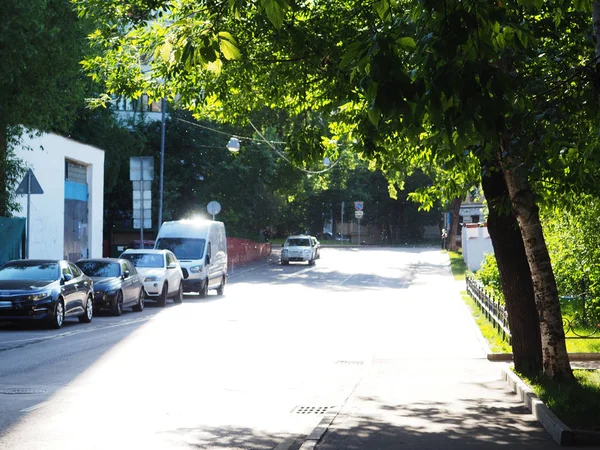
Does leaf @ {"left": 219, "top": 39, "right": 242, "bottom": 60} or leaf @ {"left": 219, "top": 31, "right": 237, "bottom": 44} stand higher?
leaf @ {"left": 219, "top": 31, "right": 237, "bottom": 44}

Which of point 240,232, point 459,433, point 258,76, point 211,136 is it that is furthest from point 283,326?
point 240,232

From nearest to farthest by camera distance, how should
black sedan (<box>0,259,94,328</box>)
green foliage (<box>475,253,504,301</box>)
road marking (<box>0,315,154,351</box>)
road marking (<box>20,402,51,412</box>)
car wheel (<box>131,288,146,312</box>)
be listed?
road marking (<box>20,402,51,412</box>)
road marking (<box>0,315,154,351</box>)
black sedan (<box>0,259,94,328</box>)
green foliage (<box>475,253,504,301</box>)
car wheel (<box>131,288,146,312</box>)

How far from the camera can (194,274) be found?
33.0m

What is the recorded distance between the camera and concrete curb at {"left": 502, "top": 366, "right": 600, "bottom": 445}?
8594 millimetres

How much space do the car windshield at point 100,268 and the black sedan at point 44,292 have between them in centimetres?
259

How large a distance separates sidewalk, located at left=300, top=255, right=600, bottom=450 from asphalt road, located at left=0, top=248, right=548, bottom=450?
195 mm

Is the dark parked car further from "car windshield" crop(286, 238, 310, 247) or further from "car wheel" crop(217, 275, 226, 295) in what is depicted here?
"car windshield" crop(286, 238, 310, 247)

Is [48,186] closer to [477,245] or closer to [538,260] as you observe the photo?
[477,245]

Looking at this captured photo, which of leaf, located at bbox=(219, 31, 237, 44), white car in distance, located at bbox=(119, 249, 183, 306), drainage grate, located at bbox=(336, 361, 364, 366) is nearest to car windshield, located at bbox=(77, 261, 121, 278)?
white car in distance, located at bbox=(119, 249, 183, 306)

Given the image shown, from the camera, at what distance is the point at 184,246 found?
112 feet

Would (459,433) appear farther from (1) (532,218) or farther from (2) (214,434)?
(1) (532,218)

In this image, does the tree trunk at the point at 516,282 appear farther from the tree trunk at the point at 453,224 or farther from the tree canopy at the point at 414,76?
the tree trunk at the point at 453,224

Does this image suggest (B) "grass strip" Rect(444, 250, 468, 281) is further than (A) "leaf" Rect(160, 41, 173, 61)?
Yes

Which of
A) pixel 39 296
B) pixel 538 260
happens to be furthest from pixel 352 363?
pixel 39 296
